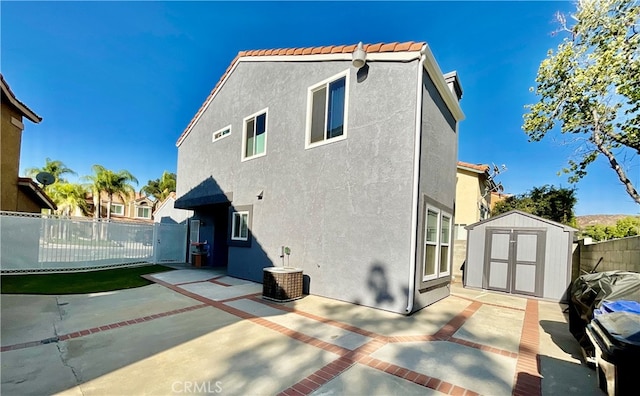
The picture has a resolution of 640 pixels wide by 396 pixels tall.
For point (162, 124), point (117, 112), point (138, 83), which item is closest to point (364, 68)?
point (138, 83)

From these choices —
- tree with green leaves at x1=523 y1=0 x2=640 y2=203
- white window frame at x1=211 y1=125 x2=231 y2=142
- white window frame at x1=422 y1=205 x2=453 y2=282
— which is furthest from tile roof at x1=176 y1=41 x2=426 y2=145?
tree with green leaves at x1=523 y1=0 x2=640 y2=203

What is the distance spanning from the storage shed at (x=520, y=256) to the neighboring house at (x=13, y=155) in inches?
725

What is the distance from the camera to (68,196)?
100 feet

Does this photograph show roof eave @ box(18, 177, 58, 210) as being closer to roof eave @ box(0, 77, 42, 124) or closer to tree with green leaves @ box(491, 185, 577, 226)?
roof eave @ box(0, 77, 42, 124)

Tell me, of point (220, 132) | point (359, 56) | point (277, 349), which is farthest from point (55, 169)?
point (277, 349)

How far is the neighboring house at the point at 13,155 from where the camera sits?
1140 centimetres

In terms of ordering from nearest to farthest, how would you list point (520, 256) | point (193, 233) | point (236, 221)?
1. point (520, 256)
2. point (236, 221)
3. point (193, 233)

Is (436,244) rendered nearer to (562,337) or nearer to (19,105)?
(562,337)

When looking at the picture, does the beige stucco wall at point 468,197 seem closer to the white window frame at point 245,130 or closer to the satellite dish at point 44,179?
the white window frame at point 245,130

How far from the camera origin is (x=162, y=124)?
102 ft

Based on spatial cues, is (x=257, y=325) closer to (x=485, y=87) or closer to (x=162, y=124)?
(x=485, y=87)

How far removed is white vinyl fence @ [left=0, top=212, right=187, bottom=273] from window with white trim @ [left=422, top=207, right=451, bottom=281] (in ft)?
48.1

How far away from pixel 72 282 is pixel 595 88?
22.1 meters

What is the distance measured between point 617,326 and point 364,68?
7187 mm
